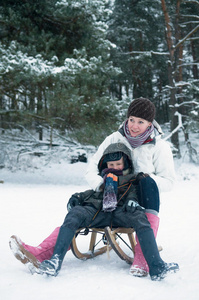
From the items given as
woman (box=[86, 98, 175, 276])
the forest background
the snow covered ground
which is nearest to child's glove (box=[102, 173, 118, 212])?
woman (box=[86, 98, 175, 276])

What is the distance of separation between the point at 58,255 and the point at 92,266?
0.44m

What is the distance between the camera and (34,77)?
7020 mm

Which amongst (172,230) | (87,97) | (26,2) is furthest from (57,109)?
(172,230)

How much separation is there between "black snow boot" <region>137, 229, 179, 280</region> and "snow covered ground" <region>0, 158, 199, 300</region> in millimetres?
60

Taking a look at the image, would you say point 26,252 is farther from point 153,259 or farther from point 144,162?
point 144,162

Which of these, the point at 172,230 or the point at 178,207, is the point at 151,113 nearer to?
the point at 172,230

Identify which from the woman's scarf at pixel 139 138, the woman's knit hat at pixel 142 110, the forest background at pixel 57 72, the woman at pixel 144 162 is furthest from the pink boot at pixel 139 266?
the forest background at pixel 57 72

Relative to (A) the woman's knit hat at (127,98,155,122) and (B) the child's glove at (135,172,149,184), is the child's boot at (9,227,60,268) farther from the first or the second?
(A) the woman's knit hat at (127,98,155,122)

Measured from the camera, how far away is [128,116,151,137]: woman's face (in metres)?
2.50

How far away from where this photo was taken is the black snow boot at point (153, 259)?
6.19 ft

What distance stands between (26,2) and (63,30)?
4.22 feet

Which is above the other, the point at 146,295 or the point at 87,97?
the point at 87,97

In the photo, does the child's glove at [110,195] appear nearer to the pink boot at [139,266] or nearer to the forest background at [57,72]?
the pink boot at [139,266]

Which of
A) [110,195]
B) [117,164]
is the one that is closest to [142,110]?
[117,164]
